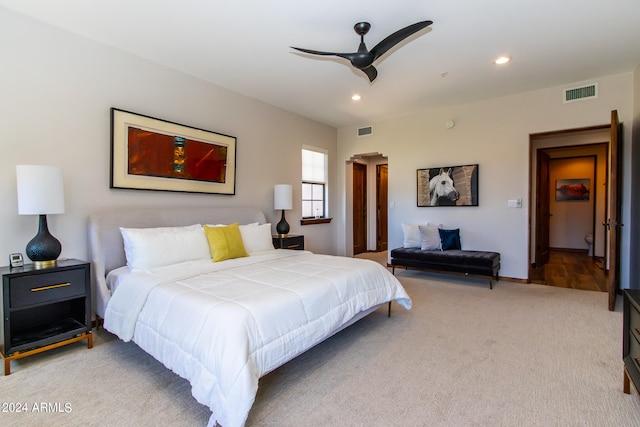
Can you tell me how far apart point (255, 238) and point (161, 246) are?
117 cm

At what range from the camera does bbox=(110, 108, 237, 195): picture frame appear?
319 centimetres

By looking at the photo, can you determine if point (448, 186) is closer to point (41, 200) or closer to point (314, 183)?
point (314, 183)

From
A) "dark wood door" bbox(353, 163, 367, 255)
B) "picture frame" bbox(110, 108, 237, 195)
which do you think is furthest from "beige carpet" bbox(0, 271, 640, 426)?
"dark wood door" bbox(353, 163, 367, 255)

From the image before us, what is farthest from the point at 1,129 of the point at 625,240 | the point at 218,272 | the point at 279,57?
the point at 625,240

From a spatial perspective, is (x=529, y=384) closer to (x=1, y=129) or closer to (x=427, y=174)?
(x=427, y=174)

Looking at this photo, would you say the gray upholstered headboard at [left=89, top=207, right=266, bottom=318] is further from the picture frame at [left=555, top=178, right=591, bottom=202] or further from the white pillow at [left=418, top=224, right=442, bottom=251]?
the picture frame at [left=555, top=178, right=591, bottom=202]

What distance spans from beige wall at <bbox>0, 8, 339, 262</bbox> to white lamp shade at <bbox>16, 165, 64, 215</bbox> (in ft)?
1.15

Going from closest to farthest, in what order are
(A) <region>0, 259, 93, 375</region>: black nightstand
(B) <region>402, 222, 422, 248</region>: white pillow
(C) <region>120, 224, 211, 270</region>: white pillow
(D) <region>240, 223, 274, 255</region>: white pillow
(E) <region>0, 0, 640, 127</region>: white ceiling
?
(A) <region>0, 259, 93, 375</region>: black nightstand
(E) <region>0, 0, 640, 127</region>: white ceiling
(C) <region>120, 224, 211, 270</region>: white pillow
(D) <region>240, 223, 274, 255</region>: white pillow
(B) <region>402, 222, 422, 248</region>: white pillow

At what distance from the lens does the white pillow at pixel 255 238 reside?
3.72 meters

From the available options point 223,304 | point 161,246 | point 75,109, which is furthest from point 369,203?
point 223,304

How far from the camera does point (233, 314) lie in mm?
1714

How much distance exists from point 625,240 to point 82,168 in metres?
6.41

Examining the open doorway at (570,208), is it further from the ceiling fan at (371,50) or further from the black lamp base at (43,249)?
the black lamp base at (43,249)

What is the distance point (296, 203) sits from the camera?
5.48 m
